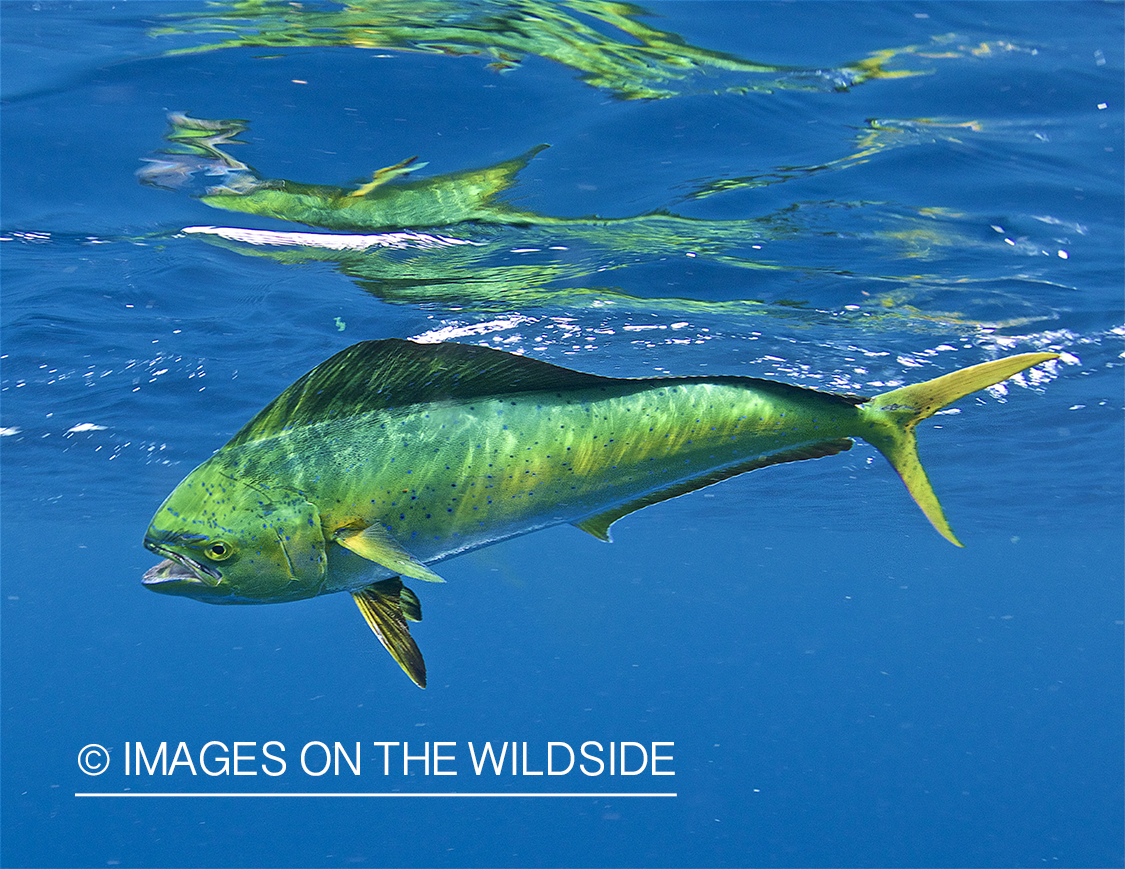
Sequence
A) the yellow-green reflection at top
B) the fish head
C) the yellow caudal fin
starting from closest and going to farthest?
the fish head, the yellow caudal fin, the yellow-green reflection at top

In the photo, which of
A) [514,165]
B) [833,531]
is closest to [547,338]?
[514,165]

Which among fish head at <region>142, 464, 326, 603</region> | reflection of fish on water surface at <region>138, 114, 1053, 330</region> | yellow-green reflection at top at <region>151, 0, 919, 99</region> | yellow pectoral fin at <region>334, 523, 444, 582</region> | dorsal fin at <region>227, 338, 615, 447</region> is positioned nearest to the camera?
yellow pectoral fin at <region>334, 523, 444, 582</region>

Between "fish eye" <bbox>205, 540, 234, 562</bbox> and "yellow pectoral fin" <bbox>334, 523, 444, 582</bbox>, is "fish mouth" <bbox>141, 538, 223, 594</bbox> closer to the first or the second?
"fish eye" <bbox>205, 540, 234, 562</bbox>

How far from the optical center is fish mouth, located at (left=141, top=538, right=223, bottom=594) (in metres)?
1.65

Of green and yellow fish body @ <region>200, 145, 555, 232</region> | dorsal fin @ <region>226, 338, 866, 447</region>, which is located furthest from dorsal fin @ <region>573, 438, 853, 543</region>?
green and yellow fish body @ <region>200, 145, 555, 232</region>

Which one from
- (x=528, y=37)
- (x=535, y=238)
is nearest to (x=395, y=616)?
(x=528, y=37)

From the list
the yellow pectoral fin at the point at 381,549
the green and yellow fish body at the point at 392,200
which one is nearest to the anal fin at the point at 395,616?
the yellow pectoral fin at the point at 381,549

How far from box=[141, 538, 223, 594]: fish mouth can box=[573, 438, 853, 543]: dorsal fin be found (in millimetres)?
884

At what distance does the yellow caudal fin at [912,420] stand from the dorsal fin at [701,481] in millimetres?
98

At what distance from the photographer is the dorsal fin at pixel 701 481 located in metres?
2.01

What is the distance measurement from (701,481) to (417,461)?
751 mm

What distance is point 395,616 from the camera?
1873 millimetres

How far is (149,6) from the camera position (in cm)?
618

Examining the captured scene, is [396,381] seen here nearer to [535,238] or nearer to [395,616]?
[395,616]
